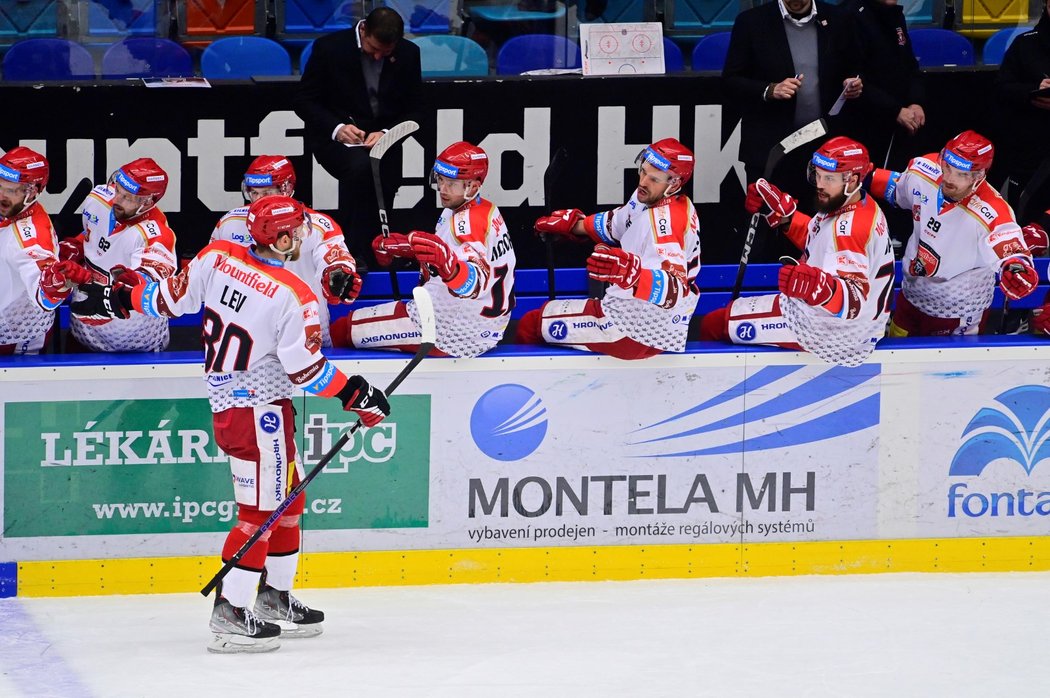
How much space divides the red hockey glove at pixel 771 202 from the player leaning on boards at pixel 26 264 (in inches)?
105

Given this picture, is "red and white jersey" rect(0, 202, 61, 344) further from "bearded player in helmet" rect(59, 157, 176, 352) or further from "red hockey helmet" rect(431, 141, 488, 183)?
"red hockey helmet" rect(431, 141, 488, 183)

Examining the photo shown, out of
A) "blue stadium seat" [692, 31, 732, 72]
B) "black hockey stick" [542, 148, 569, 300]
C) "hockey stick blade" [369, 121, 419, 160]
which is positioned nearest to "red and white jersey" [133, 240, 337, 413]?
"hockey stick blade" [369, 121, 419, 160]

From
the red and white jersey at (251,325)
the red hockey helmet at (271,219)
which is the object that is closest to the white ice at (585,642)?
the red and white jersey at (251,325)

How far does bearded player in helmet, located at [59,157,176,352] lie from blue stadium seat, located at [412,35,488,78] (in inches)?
72.3

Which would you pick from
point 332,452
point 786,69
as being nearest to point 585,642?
point 332,452

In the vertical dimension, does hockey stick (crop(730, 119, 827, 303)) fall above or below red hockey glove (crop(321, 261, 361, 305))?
above

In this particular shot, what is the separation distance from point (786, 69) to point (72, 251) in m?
3.06

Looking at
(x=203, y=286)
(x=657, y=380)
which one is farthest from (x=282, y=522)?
(x=657, y=380)

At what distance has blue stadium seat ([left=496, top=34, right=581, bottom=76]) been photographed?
306 inches

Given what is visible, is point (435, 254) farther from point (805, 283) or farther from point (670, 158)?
point (805, 283)

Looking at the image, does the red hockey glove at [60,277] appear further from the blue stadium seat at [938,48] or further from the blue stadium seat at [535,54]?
the blue stadium seat at [938,48]

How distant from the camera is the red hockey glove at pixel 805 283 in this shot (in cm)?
597

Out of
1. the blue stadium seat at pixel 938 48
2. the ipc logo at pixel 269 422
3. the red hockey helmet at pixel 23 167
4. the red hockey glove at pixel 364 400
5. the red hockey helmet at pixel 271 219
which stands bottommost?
the ipc logo at pixel 269 422

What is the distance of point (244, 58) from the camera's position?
305 inches
